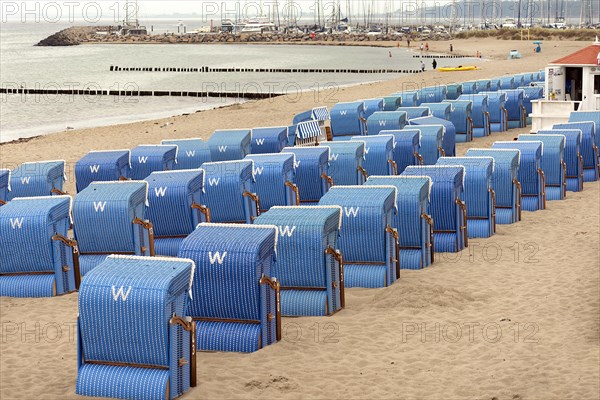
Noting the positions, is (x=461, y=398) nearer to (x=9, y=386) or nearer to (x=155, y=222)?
(x=9, y=386)

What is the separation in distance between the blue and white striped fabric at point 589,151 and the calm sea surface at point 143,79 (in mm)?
35053

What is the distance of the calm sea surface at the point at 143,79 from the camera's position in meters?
64.9

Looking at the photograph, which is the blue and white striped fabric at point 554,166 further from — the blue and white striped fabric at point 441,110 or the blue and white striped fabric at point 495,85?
the blue and white striped fabric at point 495,85

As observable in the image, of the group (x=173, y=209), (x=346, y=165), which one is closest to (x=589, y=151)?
(x=346, y=165)

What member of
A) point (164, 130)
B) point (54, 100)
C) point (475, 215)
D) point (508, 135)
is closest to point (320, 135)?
point (508, 135)

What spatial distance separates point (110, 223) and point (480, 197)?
6988 mm

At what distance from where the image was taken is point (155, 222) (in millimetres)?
16594

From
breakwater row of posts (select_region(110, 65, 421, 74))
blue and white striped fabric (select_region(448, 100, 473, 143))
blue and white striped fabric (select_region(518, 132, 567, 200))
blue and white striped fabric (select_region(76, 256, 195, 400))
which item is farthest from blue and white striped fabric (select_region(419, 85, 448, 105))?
breakwater row of posts (select_region(110, 65, 421, 74))

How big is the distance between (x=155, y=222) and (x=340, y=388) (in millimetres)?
6958

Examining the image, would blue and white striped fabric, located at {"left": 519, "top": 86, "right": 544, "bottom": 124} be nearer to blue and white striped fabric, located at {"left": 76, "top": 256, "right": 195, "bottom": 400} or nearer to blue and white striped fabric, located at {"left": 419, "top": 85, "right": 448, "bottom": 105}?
blue and white striped fabric, located at {"left": 419, "top": 85, "right": 448, "bottom": 105}

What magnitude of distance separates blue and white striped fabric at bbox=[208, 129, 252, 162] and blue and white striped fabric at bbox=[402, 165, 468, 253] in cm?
773

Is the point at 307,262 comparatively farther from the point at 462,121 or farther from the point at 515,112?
the point at 515,112

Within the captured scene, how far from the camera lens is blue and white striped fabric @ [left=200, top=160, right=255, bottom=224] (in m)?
17.5

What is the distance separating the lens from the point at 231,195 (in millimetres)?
17578
